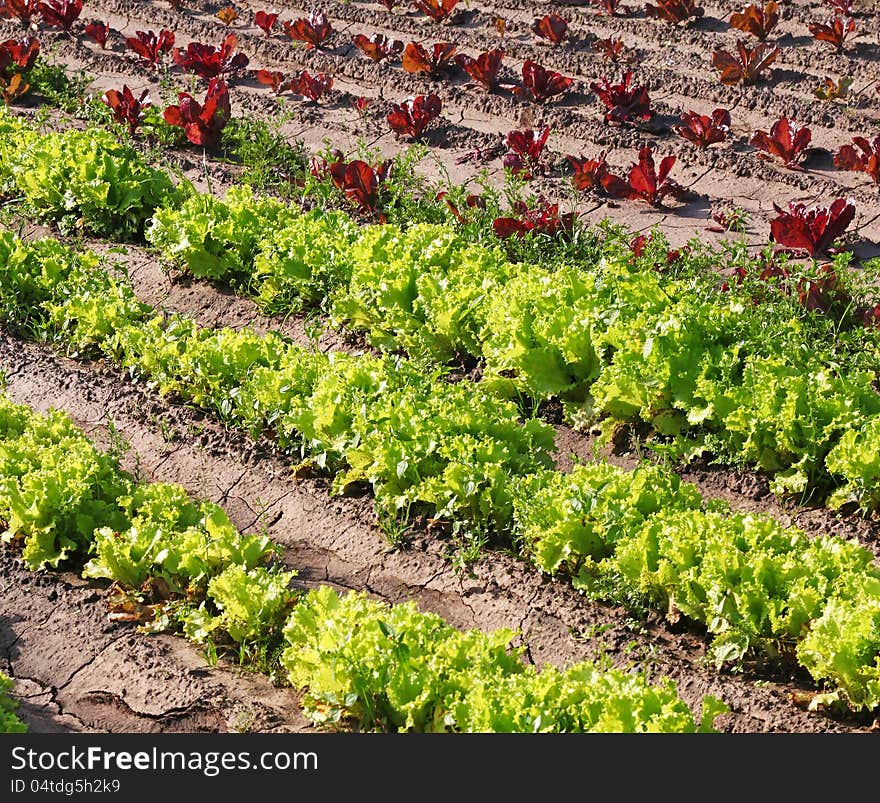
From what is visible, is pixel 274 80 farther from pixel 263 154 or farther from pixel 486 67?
pixel 486 67

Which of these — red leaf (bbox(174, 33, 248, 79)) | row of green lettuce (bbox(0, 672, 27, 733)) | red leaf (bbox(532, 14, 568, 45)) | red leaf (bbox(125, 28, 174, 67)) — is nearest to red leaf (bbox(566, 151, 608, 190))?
red leaf (bbox(532, 14, 568, 45))

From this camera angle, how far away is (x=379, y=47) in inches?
412

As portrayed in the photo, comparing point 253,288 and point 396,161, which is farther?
point 396,161

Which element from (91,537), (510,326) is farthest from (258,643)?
(510,326)

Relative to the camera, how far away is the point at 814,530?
543 centimetres

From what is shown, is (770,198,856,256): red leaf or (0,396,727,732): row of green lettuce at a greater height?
(770,198,856,256): red leaf

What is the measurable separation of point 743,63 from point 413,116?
2618mm

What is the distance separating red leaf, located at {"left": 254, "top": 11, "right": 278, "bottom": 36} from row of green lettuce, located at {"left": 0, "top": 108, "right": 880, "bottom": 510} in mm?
3978

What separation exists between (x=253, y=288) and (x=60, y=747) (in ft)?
13.5

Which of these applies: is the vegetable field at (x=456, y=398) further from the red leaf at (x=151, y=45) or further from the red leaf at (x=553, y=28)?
the red leaf at (x=151, y=45)

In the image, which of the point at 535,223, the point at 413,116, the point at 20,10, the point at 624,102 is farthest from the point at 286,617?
the point at 20,10

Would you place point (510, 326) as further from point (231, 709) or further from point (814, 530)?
point (231, 709)

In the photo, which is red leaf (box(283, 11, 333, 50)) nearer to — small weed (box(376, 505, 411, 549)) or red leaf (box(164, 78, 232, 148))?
red leaf (box(164, 78, 232, 148))

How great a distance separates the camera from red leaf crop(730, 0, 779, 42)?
991 cm
